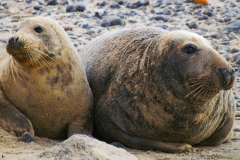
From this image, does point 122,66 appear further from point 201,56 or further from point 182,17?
point 182,17

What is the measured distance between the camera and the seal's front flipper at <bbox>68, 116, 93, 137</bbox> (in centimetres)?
643

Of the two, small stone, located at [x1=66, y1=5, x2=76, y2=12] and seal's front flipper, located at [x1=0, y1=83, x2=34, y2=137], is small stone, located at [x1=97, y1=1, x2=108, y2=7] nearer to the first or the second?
small stone, located at [x1=66, y1=5, x2=76, y2=12]

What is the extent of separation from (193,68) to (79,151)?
69.7 inches

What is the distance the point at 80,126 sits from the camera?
21.3 feet

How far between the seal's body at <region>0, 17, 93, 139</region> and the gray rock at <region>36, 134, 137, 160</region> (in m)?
1.69

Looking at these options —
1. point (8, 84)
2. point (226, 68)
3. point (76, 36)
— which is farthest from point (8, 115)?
point (76, 36)

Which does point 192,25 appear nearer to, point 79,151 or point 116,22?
point 116,22

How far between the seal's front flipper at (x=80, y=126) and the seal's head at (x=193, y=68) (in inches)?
35.8

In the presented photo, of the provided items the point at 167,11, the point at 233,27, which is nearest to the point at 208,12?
the point at 167,11

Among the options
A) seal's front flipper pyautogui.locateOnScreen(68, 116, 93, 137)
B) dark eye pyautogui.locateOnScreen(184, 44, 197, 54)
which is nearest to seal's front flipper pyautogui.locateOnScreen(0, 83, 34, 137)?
seal's front flipper pyautogui.locateOnScreen(68, 116, 93, 137)

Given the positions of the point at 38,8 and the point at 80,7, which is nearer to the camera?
the point at 38,8

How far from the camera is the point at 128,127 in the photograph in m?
6.44

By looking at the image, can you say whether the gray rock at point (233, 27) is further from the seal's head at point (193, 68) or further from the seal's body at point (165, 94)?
the seal's head at point (193, 68)

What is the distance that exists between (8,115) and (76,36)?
13.8ft
